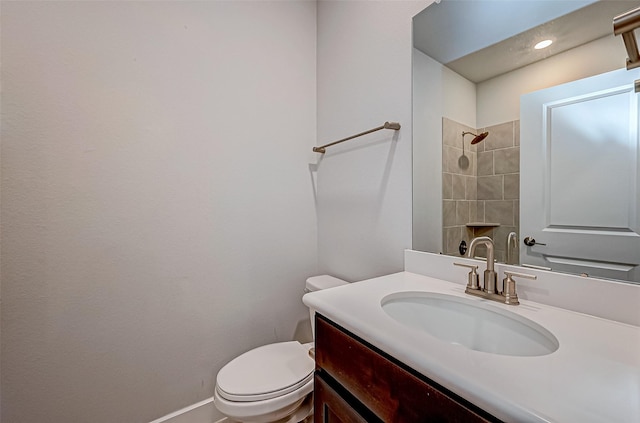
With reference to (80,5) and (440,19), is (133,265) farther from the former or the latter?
(440,19)

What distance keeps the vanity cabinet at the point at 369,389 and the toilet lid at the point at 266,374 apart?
10.6 inches

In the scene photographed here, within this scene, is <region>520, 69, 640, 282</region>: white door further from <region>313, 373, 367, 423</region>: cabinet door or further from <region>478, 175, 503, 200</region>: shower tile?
<region>313, 373, 367, 423</region>: cabinet door

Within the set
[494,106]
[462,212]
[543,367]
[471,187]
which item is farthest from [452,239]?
[543,367]

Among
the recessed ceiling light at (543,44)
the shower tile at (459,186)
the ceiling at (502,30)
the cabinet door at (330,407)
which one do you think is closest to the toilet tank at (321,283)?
the cabinet door at (330,407)

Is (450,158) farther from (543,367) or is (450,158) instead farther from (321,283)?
(321,283)

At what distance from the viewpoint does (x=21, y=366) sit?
99 cm

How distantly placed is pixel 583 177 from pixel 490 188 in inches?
9.4

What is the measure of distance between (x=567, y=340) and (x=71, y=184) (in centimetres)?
168

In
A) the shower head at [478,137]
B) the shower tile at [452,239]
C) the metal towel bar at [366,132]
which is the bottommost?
the shower tile at [452,239]

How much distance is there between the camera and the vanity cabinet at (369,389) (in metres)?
0.48

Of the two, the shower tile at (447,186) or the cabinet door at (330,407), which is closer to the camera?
the cabinet door at (330,407)

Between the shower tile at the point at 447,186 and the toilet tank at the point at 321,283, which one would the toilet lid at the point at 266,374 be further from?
the shower tile at the point at 447,186

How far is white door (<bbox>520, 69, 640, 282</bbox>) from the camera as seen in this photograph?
68 centimetres

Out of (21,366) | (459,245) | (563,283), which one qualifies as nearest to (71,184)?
(21,366)
